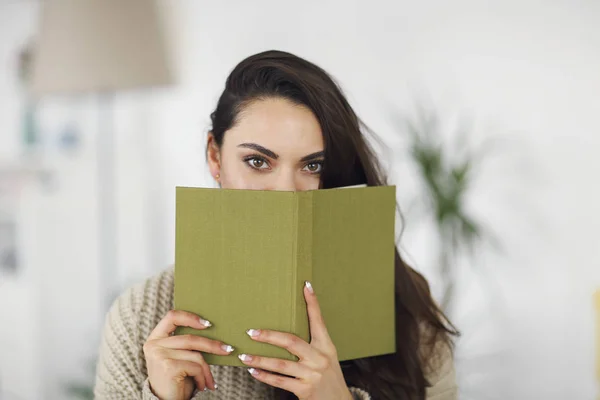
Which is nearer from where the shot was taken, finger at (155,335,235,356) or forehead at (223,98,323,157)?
finger at (155,335,235,356)

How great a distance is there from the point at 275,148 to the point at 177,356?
37cm

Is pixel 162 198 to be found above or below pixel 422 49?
below

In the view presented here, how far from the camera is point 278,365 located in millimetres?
1016

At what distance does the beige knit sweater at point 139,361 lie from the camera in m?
1.26

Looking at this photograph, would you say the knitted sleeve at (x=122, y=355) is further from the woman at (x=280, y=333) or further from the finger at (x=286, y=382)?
the finger at (x=286, y=382)

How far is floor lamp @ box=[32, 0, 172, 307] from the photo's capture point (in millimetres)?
2389

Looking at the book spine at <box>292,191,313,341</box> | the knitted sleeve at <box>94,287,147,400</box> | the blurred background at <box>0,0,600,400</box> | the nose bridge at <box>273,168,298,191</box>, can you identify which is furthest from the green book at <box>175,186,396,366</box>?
the blurred background at <box>0,0,600,400</box>

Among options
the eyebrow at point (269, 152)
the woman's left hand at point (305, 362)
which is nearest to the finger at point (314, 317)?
the woman's left hand at point (305, 362)

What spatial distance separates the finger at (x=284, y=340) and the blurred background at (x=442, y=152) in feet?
4.06

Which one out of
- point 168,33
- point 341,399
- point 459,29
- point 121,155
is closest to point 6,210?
point 121,155

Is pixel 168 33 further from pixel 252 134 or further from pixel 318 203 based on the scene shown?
pixel 318 203

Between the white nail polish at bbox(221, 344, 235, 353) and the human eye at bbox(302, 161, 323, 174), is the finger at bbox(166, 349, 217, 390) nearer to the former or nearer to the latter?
the white nail polish at bbox(221, 344, 235, 353)

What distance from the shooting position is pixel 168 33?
10.4 ft

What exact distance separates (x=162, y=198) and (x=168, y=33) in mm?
746
